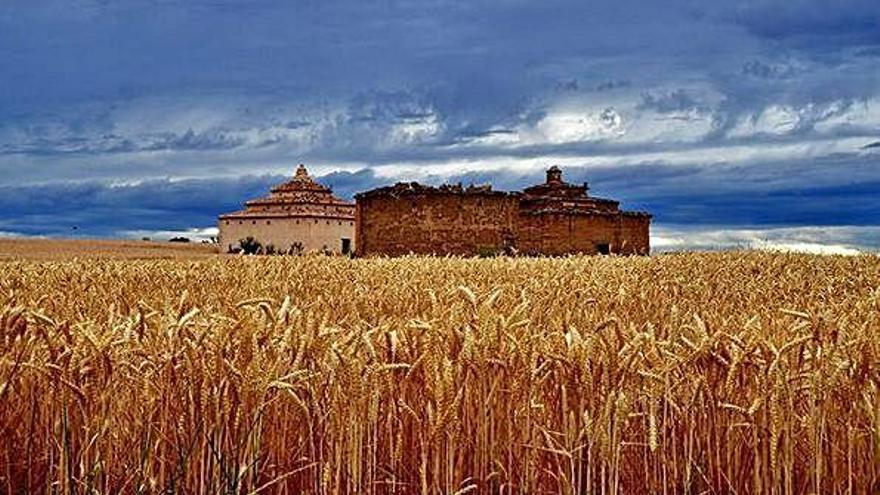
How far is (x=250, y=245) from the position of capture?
198 feet

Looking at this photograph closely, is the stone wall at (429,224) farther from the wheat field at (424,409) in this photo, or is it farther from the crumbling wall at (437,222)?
the wheat field at (424,409)

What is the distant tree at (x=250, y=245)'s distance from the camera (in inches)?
2345

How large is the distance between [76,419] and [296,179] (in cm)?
6388

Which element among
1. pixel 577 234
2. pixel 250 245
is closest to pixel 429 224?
pixel 577 234

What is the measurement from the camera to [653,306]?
10562mm

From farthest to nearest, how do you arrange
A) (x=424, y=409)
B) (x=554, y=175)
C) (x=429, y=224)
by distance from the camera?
(x=554, y=175) → (x=429, y=224) → (x=424, y=409)

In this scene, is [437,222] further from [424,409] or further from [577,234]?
[424,409]

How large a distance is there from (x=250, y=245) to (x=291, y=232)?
8.03 ft

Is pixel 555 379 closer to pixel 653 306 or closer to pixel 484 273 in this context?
pixel 653 306

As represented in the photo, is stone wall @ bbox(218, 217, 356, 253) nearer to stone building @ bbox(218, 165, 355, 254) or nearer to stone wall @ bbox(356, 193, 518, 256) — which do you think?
stone building @ bbox(218, 165, 355, 254)

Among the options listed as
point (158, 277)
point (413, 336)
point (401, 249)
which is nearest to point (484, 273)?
point (158, 277)

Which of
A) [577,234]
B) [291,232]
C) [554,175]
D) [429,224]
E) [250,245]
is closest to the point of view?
[429,224]

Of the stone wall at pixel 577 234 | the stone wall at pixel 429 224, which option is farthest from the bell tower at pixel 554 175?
the stone wall at pixel 429 224

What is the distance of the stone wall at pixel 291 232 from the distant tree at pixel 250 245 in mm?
313
